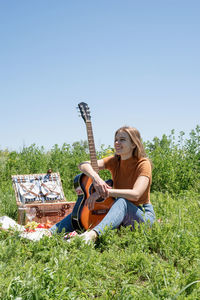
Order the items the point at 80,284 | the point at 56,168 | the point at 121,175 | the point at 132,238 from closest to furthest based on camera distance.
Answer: the point at 80,284 < the point at 132,238 < the point at 121,175 < the point at 56,168

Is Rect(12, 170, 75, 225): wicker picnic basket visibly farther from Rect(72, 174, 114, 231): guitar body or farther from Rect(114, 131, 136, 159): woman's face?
Rect(114, 131, 136, 159): woman's face

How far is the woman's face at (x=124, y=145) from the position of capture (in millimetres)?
4410

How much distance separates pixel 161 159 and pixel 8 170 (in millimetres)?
3714

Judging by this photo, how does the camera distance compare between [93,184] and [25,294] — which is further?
[93,184]

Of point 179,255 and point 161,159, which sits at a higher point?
point 161,159

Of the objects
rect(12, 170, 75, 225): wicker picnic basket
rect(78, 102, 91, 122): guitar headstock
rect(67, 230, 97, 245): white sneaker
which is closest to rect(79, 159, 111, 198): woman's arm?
rect(67, 230, 97, 245): white sneaker

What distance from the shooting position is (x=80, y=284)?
106 inches

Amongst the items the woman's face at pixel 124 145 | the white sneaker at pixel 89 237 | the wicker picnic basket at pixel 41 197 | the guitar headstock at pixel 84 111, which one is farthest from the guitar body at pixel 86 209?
the wicker picnic basket at pixel 41 197

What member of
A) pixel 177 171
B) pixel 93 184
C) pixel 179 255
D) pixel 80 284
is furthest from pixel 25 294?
pixel 177 171

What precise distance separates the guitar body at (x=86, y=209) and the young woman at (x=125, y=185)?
108 millimetres

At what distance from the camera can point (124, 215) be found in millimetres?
3980

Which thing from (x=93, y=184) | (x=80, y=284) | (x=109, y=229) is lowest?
(x=80, y=284)

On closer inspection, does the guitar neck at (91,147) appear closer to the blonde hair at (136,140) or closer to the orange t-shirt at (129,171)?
the orange t-shirt at (129,171)

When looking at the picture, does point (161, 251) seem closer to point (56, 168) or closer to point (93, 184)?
point (93, 184)
